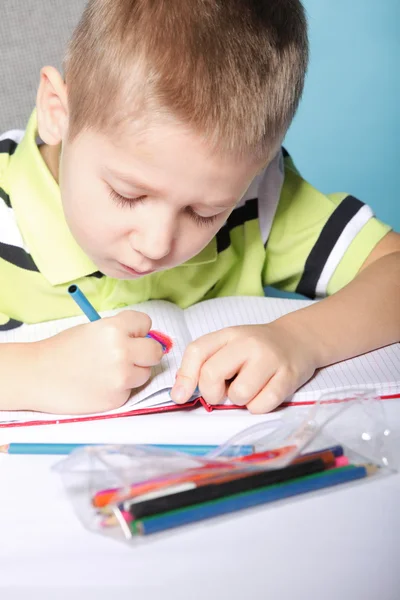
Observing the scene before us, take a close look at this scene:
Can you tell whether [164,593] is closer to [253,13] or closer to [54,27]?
[253,13]

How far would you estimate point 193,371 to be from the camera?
0.72 metres

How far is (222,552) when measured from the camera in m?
0.53

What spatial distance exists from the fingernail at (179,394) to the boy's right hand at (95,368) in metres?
0.03

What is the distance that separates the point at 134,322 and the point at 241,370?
10 centimetres

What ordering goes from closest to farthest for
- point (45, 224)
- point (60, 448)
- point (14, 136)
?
point (60, 448), point (45, 224), point (14, 136)

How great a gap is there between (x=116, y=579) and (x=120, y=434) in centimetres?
20

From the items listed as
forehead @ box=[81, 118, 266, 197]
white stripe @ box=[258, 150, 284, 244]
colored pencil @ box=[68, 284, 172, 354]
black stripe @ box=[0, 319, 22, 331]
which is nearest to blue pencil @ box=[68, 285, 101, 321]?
colored pencil @ box=[68, 284, 172, 354]

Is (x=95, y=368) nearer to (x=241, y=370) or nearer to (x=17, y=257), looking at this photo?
(x=241, y=370)

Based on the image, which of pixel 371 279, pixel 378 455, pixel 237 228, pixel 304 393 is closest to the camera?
pixel 378 455

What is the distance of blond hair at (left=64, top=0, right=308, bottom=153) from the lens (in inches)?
26.6

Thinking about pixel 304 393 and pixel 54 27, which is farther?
pixel 54 27

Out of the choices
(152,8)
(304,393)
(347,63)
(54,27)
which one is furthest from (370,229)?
(347,63)

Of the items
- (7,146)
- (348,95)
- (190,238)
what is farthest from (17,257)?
(348,95)

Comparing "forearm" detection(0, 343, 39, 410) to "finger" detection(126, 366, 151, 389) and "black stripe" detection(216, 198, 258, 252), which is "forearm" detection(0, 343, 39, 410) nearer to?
"finger" detection(126, 366, 151, 389)
